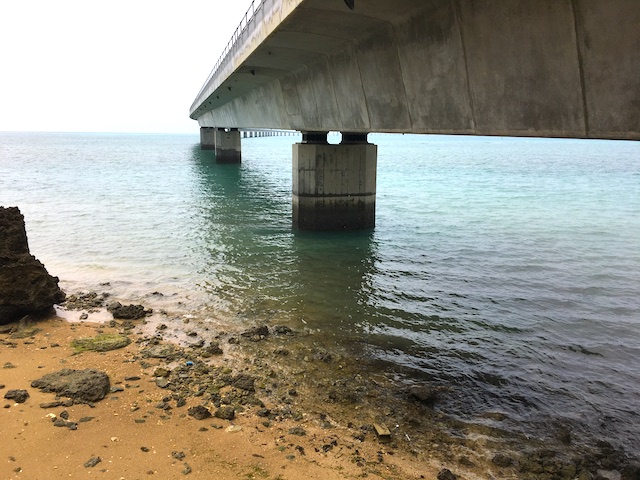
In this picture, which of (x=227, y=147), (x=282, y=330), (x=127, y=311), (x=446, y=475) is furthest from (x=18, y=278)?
(x=227, y=147)

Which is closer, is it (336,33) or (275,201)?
(336,33)

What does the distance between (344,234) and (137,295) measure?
9588mm

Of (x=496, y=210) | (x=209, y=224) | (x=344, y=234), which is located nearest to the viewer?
(x=344, y=234)

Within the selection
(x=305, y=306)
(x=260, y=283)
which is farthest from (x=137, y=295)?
(x=305, y=306)

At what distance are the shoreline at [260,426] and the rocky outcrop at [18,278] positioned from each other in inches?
32.7

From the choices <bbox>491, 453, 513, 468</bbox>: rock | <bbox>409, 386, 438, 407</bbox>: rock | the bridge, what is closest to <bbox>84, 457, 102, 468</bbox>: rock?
<bbox>409, 386, 438, 407</bbox>: rock

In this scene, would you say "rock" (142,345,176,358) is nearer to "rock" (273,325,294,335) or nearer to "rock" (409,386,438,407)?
"rock" (273,325,294,335)

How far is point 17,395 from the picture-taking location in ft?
21.6

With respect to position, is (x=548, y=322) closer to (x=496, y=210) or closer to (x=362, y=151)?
(x=362, y=151)

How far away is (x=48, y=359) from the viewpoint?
315 inches

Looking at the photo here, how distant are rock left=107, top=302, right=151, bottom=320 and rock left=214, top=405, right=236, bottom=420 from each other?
469cm

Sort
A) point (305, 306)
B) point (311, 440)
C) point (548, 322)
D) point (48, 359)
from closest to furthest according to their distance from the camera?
point (311, 440)
point (48, 359)
point (548, 322)
point (305, 306)

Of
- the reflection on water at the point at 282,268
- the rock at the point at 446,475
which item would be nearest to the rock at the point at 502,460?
the rock at the point at 446,475

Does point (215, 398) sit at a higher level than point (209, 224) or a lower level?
lower
